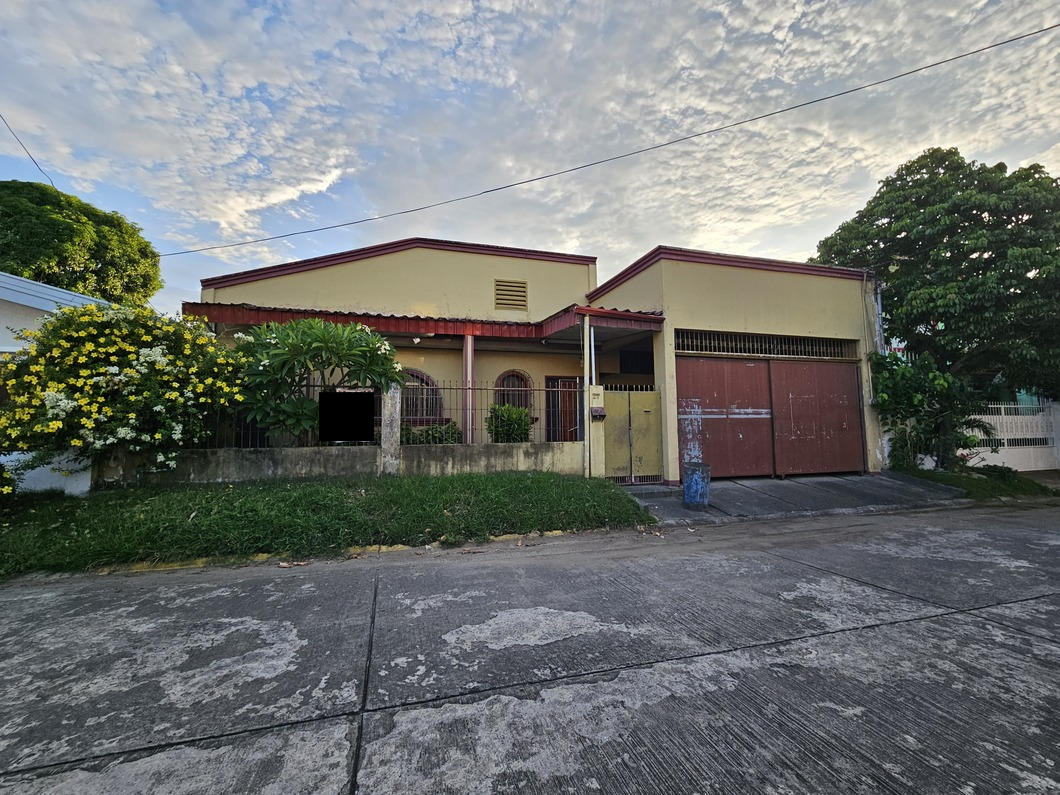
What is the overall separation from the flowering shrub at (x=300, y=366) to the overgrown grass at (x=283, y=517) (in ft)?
3.43

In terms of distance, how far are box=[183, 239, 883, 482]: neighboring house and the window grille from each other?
0.03 meters

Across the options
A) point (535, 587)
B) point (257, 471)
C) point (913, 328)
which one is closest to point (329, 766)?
point (535, 587)

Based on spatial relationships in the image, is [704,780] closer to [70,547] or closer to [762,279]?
[70,547]

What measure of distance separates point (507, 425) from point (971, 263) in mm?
10073

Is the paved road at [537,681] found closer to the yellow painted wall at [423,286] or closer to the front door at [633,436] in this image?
the front door at [633,436]

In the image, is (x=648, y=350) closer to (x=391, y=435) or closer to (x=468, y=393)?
(x=468, y=393)

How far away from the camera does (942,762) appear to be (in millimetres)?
1936

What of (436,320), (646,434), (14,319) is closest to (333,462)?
(436,320)

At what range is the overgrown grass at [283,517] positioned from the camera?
4969mm

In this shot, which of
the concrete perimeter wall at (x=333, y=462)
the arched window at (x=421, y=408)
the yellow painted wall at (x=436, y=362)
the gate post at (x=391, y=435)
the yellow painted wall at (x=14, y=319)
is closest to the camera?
the concrete perimeter wall at (x=333, y=462)

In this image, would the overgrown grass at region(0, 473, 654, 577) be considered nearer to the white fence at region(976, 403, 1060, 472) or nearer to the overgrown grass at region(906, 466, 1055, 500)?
the overgrown grass at region(906, 466, 1055, 500)

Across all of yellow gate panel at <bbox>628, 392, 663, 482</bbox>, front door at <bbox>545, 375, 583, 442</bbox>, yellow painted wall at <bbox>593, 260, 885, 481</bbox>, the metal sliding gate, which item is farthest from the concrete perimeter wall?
the metal sliding gate

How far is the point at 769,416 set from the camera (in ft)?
→ 32.1

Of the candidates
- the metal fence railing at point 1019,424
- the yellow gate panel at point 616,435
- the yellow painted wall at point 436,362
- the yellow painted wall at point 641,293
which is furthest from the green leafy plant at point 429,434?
the metal fence railing at point 1019,424
